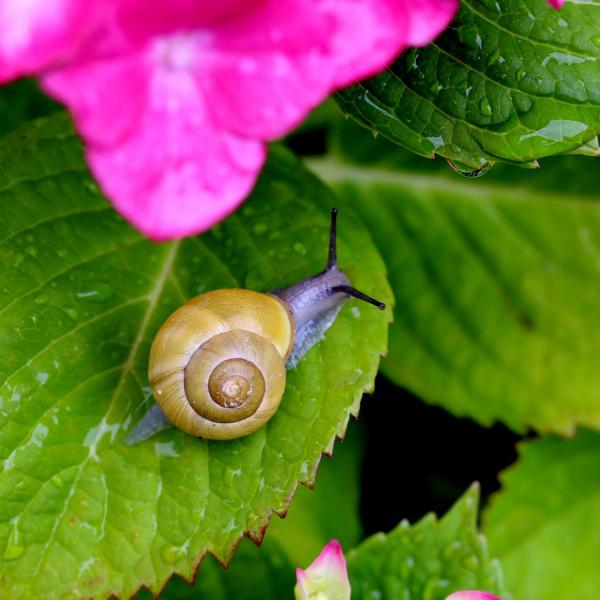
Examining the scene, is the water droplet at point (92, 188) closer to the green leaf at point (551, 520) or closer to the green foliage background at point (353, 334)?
the green foliage background at point (353, 334)

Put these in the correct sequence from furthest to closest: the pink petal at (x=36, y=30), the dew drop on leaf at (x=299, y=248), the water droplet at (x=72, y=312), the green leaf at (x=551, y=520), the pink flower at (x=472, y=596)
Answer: the green leaf at (x=551, y=520), the dew drop on leaf at (x=299, y=248), the water droplet at (x=72, y=312), the pink flower at (x=472, y=596), the pink petal at (x=36, y=30)

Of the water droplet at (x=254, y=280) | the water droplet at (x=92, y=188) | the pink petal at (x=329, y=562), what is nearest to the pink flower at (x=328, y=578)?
the pink petal at (x=329, y=562)

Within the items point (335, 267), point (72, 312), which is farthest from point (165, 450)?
point (335, 267)

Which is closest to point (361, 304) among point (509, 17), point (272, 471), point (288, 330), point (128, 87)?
point (288, 330)

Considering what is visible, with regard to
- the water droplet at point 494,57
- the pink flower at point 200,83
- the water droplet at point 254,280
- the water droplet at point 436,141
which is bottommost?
the water droplet at point 254,280

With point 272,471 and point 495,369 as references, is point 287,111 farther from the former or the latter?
point 495,369

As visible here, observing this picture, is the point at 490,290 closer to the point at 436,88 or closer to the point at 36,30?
the point at 436,88
